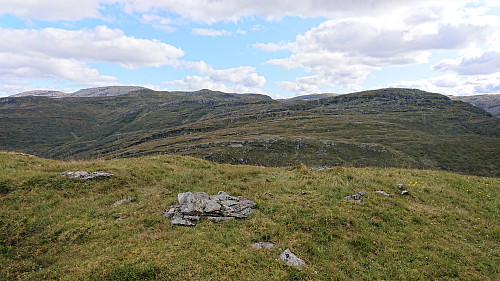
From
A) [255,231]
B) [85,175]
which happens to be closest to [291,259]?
[255,231]

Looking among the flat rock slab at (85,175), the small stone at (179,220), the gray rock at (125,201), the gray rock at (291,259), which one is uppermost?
the flat rock slab at (85,175)

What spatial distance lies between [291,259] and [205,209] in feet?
19.6

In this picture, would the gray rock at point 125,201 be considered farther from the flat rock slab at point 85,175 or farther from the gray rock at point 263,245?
the gray rock at point 263,245

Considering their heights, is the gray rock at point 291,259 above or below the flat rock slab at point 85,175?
below

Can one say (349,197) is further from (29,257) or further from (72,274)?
(29,257)

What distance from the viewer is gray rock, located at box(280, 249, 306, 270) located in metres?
9.40

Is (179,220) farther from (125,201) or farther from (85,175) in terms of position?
(85,175)

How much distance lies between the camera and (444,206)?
1475 cm

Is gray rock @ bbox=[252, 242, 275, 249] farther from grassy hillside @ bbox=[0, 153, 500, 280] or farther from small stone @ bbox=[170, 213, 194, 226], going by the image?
small stone @ bbox=[170, 213, 194, 226]

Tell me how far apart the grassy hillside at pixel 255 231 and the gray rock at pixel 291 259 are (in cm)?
31

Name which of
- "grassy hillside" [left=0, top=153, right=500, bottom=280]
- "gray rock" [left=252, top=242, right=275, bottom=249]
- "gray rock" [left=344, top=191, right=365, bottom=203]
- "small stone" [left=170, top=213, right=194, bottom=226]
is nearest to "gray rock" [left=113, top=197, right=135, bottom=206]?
"grassy hillside" [left=0, top=153, right=500, bottom=280]

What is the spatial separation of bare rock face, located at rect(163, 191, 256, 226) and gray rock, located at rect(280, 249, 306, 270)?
3.84 m

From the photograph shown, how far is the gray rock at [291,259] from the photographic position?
370 inches

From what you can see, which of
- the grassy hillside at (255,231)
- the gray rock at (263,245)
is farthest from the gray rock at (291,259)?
the gray rock at (263,245)
